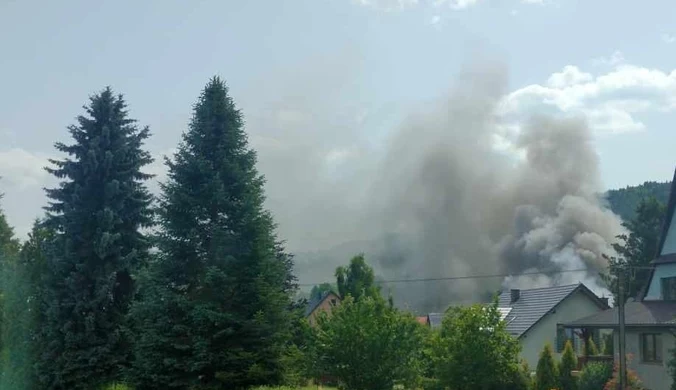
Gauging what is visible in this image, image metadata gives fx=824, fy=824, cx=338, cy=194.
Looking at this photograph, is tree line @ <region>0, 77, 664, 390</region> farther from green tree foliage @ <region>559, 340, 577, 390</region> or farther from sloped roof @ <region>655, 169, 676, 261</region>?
sloped roof @ <region>655, 169, 676, 261</region>

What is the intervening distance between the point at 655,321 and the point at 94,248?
19.8 metres

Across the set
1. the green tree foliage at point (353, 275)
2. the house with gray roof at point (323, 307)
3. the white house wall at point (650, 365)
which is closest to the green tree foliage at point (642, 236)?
the house with gray roof at point (323, 307)

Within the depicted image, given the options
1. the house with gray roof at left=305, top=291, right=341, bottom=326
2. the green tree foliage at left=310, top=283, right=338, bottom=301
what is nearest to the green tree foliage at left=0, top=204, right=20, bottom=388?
the house with gray roof at left=305, top=291, right=341, bottom=326

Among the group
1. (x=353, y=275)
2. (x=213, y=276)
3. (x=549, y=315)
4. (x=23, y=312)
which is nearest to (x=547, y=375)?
(x=353, y=275)

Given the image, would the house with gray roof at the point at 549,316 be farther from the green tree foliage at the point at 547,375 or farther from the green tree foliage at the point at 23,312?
the green tree foliage at the point at 23,312

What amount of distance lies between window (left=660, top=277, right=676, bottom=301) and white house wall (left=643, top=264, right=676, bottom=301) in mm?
182

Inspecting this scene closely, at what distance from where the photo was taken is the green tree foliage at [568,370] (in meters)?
31.4

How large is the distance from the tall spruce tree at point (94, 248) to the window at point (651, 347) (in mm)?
18320

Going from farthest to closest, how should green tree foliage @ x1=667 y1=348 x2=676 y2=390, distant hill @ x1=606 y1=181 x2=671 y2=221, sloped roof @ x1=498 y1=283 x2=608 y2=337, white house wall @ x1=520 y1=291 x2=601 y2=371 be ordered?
distant hill @ x1=606 y1=181 x2=671 y2=221, sloped roof @ x1=498 y1=283 x2=608 y2=337, white house wall @ x1=520 y1=291 x2=601 y2=371, green tree foliage @ x1=667 y1=348 x2=676 y2=390

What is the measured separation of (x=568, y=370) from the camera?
31.8 m

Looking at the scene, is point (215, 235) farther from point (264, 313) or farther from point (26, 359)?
point (26, 359)

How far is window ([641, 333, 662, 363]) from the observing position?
2889 cm

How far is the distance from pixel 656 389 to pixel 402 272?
5998 cm

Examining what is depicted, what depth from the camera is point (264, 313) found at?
77.2ft
